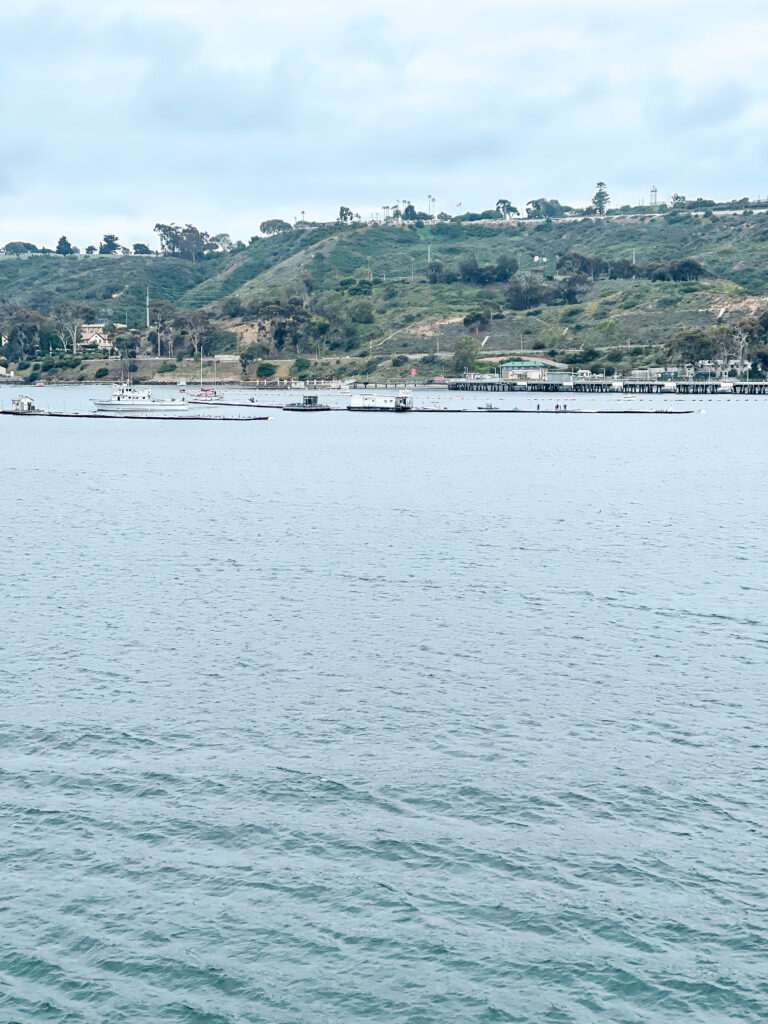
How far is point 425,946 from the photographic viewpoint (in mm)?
24828

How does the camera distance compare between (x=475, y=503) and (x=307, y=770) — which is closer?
(x=307, y=770)

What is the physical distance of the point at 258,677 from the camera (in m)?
43.8

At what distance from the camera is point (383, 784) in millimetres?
33188

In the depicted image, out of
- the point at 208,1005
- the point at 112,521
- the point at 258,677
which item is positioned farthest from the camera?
the point at 112,521

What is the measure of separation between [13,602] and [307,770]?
2817 cm

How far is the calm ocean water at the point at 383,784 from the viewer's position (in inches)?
939

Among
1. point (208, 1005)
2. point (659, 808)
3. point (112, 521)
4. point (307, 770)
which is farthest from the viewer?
point (112, 521)

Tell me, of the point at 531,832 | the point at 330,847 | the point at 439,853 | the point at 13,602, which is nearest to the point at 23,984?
the point at 330,847

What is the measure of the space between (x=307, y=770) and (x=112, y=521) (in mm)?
57227

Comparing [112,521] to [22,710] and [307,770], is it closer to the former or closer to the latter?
[22,710]

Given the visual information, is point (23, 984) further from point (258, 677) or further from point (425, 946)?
point (258, 677)

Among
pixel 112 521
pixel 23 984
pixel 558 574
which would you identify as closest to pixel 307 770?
pixel 23 984

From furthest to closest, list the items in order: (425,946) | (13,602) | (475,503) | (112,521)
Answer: (475,503) → (112,521) → (13,602) → (425,946)

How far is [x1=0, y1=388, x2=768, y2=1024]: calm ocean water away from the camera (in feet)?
78.2
